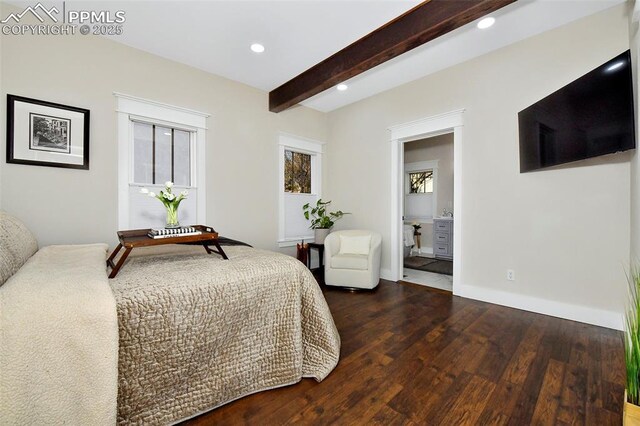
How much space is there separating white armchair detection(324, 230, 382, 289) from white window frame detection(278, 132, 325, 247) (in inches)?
31.9

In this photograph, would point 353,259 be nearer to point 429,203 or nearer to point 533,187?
point 533,187

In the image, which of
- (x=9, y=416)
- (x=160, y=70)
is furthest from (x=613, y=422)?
(x=160, y=70)

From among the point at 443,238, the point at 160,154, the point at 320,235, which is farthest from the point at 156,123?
the point at 443,238

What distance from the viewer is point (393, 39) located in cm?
245

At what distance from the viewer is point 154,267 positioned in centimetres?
155

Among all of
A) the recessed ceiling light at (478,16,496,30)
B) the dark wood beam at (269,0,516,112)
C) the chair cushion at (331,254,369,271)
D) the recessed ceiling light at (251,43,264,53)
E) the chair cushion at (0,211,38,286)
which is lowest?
the chair cushion at (331,254,369,271)

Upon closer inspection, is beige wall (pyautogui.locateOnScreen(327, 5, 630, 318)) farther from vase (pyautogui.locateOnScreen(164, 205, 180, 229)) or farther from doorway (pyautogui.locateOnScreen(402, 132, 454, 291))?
vase (pyautogui.locateOnScreen(164, 205, 180, 229))

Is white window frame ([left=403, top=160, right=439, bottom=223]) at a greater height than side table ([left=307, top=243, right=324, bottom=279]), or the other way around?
white window frame ([left=403, top=160, right=439, bottom=223])

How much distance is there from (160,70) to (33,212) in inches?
73.8

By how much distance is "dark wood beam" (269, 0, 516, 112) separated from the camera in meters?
2.04

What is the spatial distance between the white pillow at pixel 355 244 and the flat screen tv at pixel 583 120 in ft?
6.36

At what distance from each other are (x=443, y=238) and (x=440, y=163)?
1.75 meters

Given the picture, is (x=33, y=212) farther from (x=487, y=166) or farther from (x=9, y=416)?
(x=487, y=166)

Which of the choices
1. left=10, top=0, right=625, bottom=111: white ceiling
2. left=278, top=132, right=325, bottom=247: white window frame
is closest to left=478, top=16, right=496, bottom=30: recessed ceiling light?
left=10, top=0, right=625, bottom=111: white ceiling
